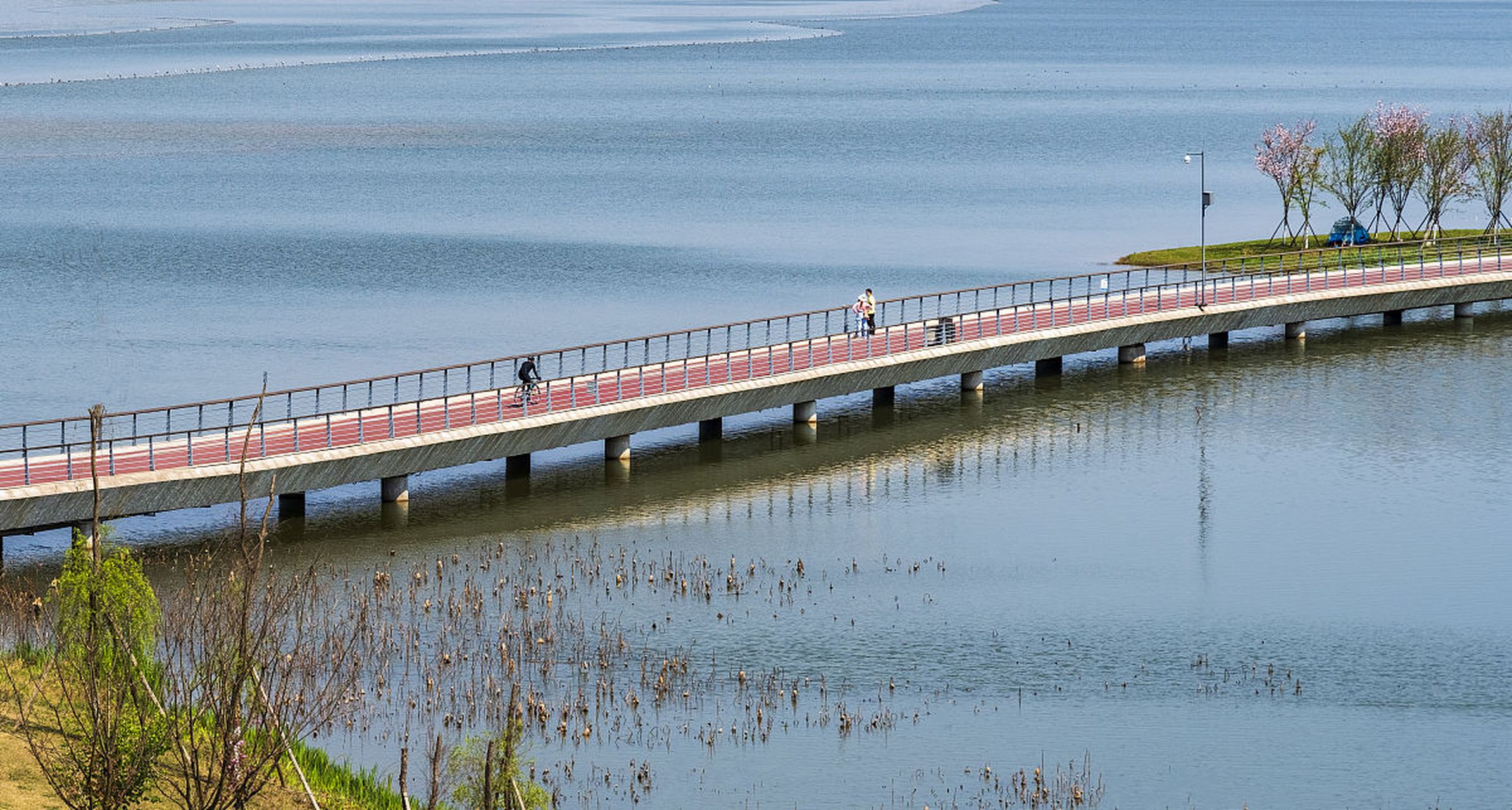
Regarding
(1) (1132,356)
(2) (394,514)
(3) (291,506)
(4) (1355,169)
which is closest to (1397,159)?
(4) (1355,169)

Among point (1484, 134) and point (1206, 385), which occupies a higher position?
point (1484, 134)

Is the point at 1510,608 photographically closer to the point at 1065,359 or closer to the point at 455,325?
the point at 1065,359

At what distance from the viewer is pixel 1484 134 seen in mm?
102000

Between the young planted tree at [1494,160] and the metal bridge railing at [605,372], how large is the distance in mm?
7328

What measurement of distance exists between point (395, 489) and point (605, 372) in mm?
7640

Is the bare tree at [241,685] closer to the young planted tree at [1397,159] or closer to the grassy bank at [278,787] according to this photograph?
the grassy bank at [278,787]

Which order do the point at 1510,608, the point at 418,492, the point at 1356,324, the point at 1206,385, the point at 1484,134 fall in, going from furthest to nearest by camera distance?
the point at 1484,134
the point at 1356,324
the point at 1206,385
the point at 418,492
the point at 1510,608

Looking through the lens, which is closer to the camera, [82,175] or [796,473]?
[796,473]

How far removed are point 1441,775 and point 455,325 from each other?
5187 centimetres

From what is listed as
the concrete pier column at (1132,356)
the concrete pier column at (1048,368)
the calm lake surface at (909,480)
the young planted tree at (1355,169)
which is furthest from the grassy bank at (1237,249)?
the concrete pier column at (1048,368)

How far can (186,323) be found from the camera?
81.1 meters

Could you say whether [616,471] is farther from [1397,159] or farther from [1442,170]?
[1442,170]

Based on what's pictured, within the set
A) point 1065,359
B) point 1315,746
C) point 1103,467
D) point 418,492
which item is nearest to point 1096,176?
point 1065,359

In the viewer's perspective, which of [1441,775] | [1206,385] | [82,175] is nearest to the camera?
[1441,775]
